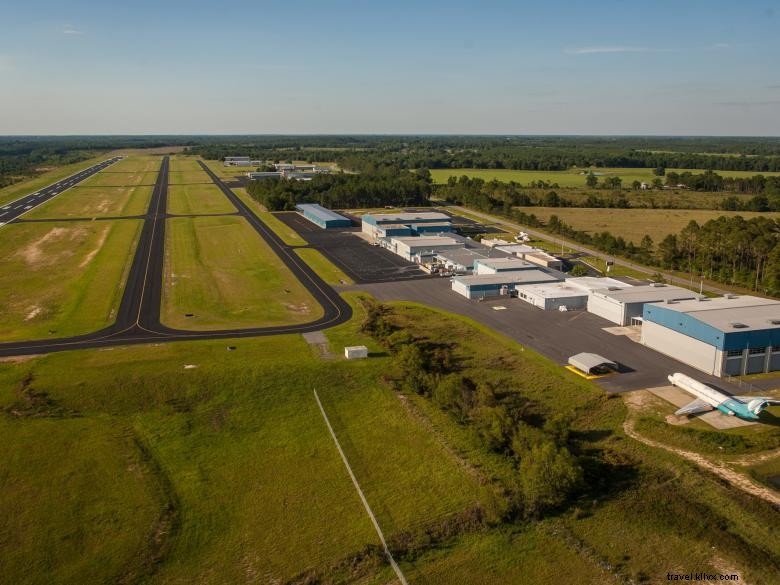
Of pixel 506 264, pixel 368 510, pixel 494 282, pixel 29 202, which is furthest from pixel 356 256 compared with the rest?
pixel 29 202

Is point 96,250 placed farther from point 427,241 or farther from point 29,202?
point 29,202

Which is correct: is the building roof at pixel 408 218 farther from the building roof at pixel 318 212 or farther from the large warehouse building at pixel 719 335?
the large warehouse building at pixel 719 335

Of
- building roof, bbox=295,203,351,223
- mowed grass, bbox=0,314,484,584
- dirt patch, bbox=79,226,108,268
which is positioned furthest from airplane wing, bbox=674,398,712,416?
building roof, bbox=295,203,351,223

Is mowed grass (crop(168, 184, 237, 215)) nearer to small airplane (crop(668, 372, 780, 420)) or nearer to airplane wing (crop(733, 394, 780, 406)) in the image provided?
small airplane (crop(668, 372, 780, 420))

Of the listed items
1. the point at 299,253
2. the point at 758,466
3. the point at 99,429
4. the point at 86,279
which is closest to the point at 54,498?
the point at 99,429

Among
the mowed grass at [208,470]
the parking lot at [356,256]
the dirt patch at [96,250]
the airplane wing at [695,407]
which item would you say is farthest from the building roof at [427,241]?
the airplane wing at [695,407]

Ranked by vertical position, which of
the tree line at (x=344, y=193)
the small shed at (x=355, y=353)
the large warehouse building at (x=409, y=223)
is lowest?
the small shed at (x=355, y=353)

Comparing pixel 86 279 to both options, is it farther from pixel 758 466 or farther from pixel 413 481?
pixel 758 466

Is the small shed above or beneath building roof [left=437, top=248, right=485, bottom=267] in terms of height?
beneath
